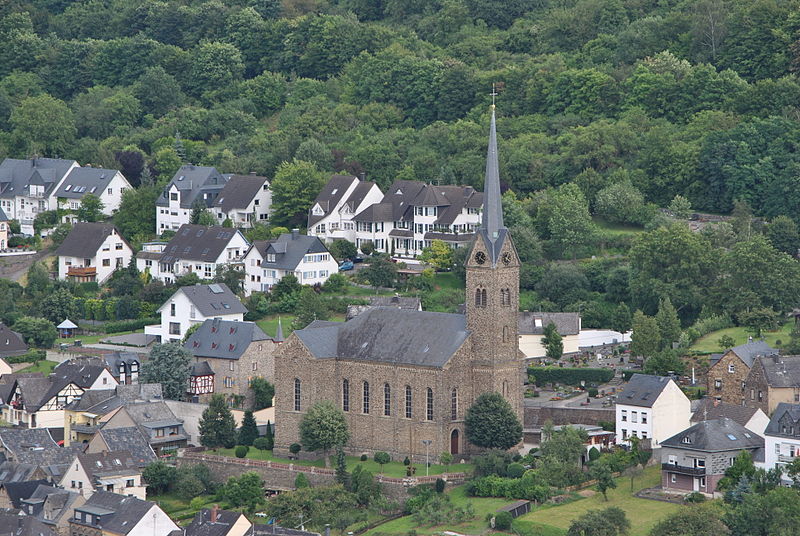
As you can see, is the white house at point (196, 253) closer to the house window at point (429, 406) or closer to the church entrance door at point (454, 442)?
the house window at point (429, 406)

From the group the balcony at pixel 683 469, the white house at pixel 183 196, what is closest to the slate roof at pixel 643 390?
the balcony at pixel 683 469

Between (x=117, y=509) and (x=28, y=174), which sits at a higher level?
(x=28, y=174)

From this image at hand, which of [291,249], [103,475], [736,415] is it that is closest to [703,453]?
[736,415]

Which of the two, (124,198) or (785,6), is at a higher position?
(785,6)

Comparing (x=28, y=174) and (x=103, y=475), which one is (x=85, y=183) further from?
(x=103, y=475)

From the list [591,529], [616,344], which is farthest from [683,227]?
[591,529]

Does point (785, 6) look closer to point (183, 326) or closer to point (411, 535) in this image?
point (183, 326)

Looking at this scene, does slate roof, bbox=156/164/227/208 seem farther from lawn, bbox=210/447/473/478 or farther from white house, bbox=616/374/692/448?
white house, bbox=616/374/692/448
